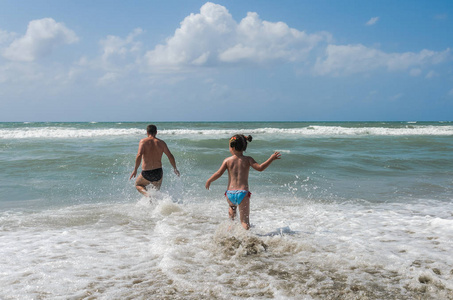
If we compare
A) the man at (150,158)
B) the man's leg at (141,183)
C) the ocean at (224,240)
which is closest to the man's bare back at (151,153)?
the man at (150,158)

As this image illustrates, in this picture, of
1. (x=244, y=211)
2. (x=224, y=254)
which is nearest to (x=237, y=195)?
(x=244, y=211)

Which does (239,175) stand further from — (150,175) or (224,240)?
(150,175)

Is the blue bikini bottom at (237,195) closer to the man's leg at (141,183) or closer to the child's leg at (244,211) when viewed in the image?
the child's leg at (244,211)

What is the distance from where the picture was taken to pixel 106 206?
255 inches

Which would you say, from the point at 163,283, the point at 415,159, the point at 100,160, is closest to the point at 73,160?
the point at 100,160

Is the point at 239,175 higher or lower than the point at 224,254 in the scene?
higher

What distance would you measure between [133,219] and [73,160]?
7475 millimetres

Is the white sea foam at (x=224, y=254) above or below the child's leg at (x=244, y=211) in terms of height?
below

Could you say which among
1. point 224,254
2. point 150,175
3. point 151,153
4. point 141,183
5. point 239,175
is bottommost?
point 224,254

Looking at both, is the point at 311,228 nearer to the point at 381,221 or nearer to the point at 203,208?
the point at 381,221

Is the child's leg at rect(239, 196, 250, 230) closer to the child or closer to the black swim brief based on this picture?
the child

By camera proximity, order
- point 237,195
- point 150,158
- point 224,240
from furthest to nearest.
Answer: point 150,158 → point 237,195 → point 224,240

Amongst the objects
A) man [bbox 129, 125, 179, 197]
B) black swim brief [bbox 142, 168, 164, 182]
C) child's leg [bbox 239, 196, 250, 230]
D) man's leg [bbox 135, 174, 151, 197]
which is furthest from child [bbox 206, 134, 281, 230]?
man's leg [bbox 135, 174, 151, 197]

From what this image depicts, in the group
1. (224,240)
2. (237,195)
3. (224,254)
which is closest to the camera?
(224,254)
